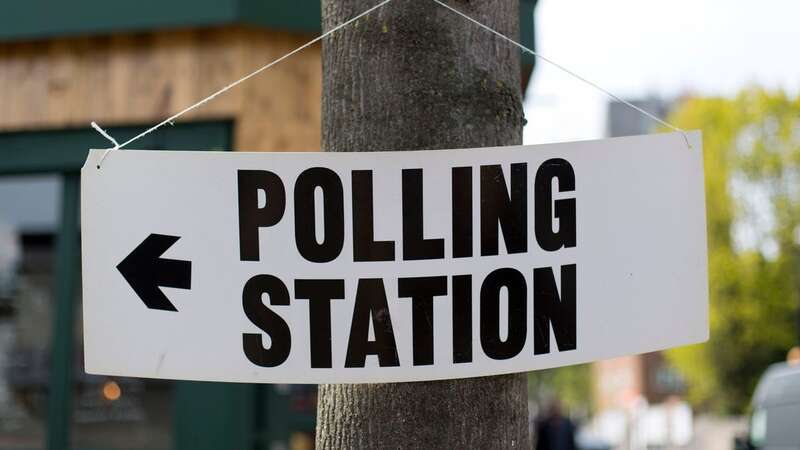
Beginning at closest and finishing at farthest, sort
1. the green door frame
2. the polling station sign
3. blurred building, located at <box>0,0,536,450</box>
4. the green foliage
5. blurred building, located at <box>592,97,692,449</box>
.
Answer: the polling station sign
the green door frame
blurred building, located at <box>0,0,536,450</box>
the green foliage
blurred building, located at <box>592,97,692,449</box>

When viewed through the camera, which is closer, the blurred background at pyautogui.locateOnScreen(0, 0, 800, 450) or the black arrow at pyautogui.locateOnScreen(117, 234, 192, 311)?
the black arrow at pyautogui.locateOnScreen(117, 234, 192, 311)

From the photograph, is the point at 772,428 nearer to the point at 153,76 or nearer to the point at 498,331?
the point at 153,76

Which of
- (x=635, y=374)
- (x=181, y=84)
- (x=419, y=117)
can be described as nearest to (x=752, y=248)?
(x=635, y=374)

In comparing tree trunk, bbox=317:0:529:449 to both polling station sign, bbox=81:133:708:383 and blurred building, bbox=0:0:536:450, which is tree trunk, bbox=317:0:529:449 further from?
blurred building, bbox=0:0:536:450

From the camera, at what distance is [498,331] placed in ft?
7.41

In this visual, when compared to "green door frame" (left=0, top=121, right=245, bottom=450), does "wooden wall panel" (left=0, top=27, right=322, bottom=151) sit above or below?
above

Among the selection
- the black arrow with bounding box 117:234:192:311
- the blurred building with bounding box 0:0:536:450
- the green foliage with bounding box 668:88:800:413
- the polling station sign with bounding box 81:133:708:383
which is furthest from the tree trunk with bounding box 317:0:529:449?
the green foliage with bounding box 668:88:800:413

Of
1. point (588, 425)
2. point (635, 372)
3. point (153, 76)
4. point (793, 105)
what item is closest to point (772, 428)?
point (153, 76)

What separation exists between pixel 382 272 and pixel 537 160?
43cm

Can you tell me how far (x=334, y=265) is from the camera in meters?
2.23

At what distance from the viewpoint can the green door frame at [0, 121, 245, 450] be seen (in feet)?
20.3

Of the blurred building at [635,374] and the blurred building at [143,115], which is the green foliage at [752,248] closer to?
the blurred building at [635,374]

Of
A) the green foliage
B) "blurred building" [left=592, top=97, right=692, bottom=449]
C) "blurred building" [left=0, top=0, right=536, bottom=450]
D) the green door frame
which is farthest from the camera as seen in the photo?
"blurred building" [left=592, top=97, right=692, bottom=449]

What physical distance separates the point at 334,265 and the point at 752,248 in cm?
4312
